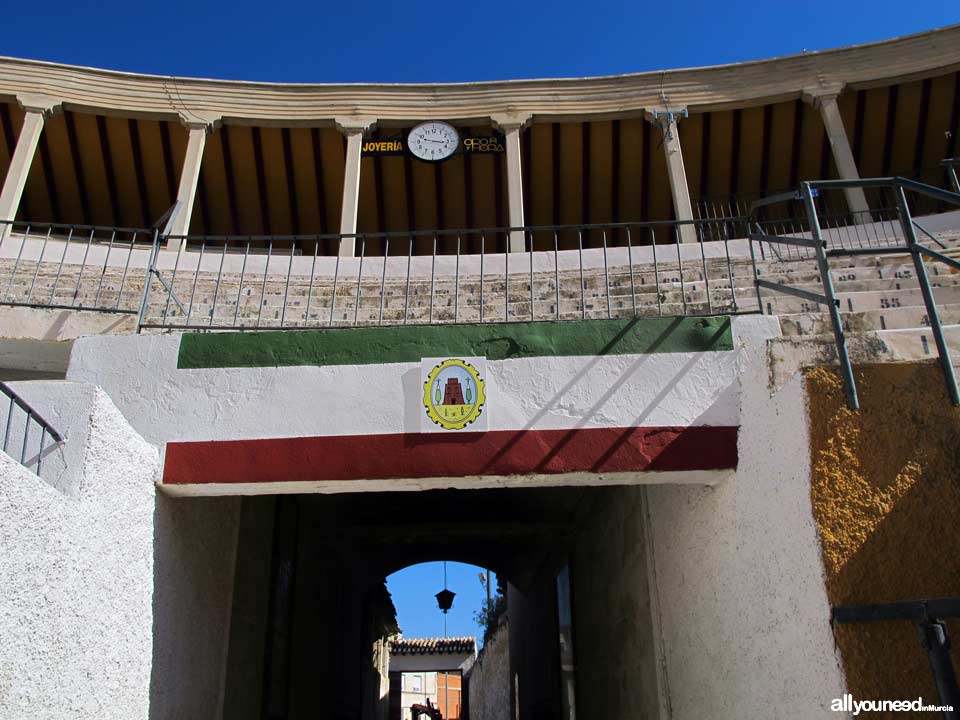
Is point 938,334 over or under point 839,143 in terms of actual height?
under

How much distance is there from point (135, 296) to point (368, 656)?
8358mm

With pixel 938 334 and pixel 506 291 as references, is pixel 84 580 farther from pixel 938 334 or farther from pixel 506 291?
pixel 938 334

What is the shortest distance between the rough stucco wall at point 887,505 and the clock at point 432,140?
9.68 meters

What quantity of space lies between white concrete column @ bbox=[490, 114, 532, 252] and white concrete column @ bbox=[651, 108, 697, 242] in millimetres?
2153

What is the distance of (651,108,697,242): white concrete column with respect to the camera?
11461 millimetres

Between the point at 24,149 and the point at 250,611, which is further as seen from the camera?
the point at 24,149

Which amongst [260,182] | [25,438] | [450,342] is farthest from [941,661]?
[260,182]

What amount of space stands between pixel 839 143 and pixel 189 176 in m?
9.97

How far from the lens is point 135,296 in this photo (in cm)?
785

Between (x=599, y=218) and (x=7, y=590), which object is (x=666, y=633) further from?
(x=599, y=218)

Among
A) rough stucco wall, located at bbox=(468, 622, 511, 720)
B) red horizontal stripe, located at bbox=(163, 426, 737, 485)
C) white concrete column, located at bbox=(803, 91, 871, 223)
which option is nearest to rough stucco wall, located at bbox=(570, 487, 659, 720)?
red horizontal stripe, located at bbox=(163, 426, 737, 485)

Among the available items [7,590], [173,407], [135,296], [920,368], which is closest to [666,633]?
[920,368]

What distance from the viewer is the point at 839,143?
11812 mm

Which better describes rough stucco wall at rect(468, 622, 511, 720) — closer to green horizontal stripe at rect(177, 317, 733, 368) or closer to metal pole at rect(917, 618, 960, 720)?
green horizontal stripe at rect(177, 317, 733, 368)
